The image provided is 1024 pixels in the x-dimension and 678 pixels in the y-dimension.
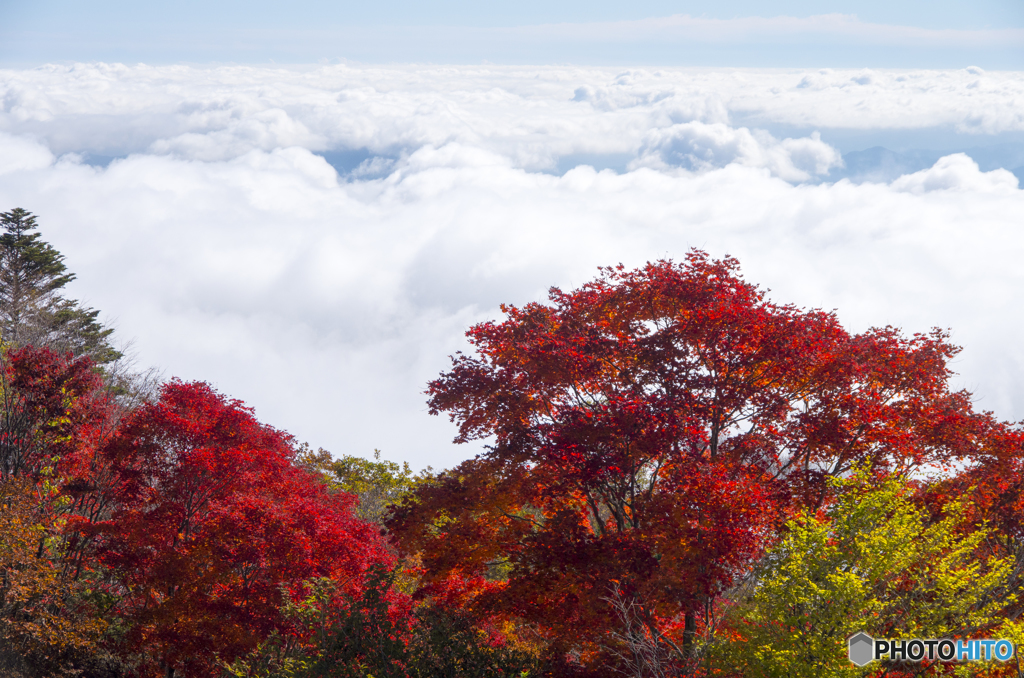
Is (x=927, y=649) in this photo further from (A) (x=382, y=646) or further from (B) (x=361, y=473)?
(B) (x=361, y=473)

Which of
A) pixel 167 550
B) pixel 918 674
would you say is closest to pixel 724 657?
pixel 918 674

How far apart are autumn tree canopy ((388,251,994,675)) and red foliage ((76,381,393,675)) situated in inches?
104

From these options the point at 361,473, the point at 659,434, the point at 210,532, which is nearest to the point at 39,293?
the point at 361,473

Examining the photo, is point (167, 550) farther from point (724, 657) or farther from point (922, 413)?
point (922, 413)

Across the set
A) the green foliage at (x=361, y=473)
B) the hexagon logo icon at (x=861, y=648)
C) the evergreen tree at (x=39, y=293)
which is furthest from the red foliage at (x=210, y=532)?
the evergreen tree at (x=39, y=293)

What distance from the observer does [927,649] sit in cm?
1237

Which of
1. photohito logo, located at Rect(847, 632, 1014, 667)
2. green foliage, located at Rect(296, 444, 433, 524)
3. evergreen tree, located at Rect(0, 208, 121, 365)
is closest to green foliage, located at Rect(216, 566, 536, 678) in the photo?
photohito logo, located at Rect(847, 632, 1014, 667)

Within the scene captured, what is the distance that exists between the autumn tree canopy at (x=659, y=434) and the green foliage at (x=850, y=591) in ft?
3.89

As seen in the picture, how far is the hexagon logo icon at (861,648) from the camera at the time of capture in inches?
460

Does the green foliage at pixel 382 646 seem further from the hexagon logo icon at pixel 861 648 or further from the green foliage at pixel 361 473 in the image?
the green foliage at pixel 361 473

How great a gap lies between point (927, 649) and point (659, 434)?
5.46m

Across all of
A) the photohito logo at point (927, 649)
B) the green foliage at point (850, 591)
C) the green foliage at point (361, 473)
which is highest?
the green foliage at point (850, 591)

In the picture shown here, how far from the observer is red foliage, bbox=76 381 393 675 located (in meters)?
17.6

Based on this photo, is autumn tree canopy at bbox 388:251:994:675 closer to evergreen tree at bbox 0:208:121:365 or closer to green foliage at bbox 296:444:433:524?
green foliage at bbox 296:444:433:524
